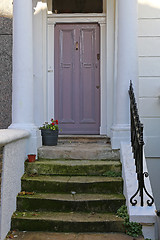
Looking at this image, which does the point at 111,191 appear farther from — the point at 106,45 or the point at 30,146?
the point at 106,45

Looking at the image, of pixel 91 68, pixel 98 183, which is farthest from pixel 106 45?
pixel 98 183

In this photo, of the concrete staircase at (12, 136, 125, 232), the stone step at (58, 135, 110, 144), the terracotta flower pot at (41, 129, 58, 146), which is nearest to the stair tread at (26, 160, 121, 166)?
the concrete staircase at (12, 136, 125, 232)

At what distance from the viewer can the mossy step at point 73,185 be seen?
4102 mm

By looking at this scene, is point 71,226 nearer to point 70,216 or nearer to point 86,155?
point 70,216

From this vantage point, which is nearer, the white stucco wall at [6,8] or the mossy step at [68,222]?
the mossy step at [68,222]

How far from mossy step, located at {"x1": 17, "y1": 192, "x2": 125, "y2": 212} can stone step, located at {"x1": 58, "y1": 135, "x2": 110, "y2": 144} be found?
5.44ft

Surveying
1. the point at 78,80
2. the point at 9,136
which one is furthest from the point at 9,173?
the point at 78,80

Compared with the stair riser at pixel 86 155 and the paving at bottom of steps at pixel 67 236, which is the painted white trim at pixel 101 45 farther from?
the paving at bottom of steps at pixel 67 236

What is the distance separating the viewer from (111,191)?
13.4ft

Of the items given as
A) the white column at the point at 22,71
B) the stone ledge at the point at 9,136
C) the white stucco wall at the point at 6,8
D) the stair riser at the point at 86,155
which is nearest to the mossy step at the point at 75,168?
the stair riser at the point at 86,155

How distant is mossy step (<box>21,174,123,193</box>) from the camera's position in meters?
4.10

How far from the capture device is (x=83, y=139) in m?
5.69

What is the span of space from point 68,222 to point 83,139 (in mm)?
2238

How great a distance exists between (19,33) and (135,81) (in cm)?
186
